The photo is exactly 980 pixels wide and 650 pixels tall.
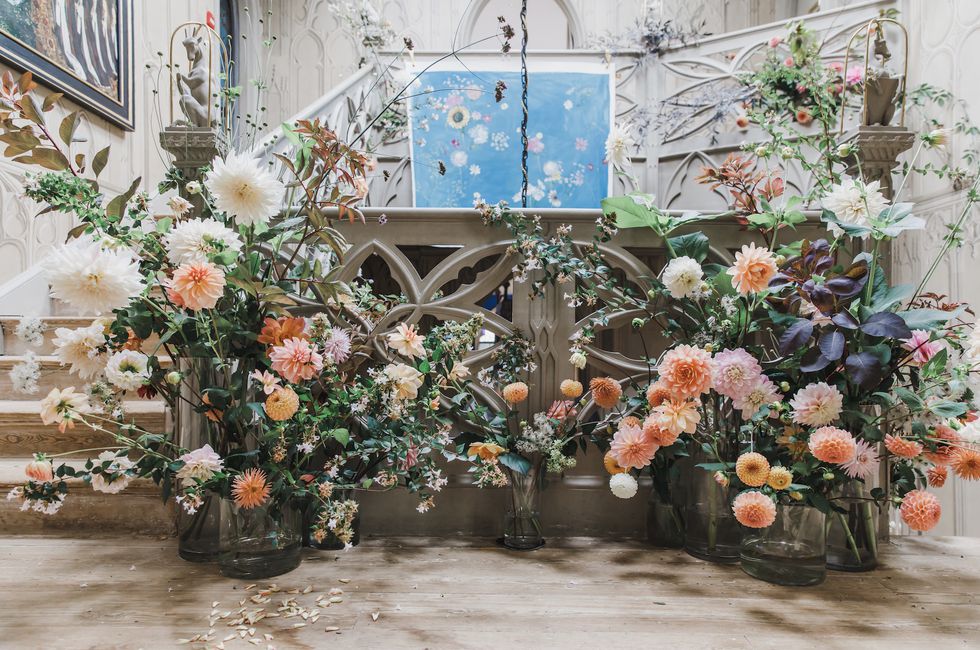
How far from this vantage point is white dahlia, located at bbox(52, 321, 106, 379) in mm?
1091

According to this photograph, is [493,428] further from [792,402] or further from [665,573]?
[792,402]

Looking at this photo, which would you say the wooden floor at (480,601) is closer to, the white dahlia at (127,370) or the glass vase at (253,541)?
the glass vase at (253,541)

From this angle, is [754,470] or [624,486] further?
[624,486]

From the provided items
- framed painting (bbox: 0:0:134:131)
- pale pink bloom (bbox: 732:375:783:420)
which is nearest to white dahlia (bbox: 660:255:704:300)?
pale pink bloom (bbox: 732:375:783:420)

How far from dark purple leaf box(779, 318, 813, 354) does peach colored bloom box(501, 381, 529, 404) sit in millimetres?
539

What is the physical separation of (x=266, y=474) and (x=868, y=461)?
Answer: 1.19 m

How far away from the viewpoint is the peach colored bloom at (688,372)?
1078mm

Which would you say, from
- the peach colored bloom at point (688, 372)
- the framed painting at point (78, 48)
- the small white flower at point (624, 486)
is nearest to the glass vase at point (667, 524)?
the small white flower at point (624, 486)

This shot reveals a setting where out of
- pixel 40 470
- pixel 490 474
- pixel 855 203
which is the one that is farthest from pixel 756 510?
pixel 40 470

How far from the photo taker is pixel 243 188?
1016 mm

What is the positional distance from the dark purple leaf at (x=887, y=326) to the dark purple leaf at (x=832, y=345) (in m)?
0.05

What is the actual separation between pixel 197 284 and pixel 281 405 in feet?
0.86

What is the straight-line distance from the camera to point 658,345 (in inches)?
61.3

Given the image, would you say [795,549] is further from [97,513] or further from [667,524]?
[97,513]
